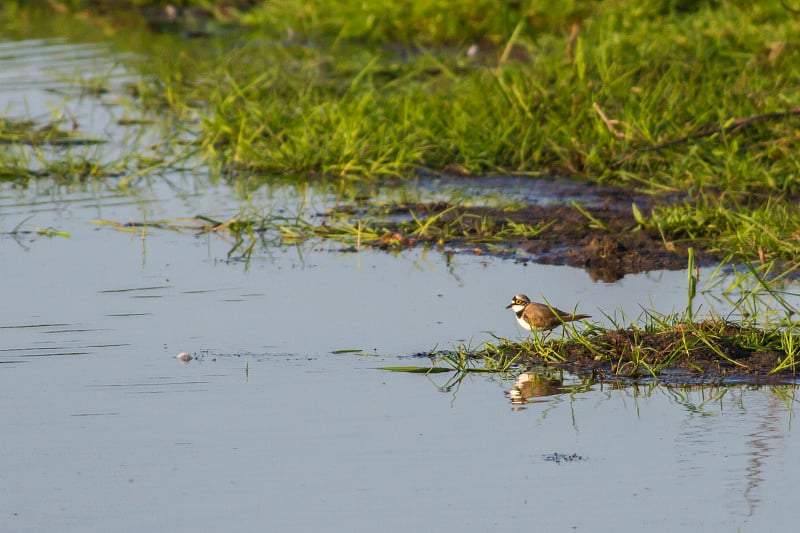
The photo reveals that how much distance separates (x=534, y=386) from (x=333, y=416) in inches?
35.1

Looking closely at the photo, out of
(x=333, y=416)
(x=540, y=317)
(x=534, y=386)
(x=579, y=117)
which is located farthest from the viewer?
(x=579, y=117)

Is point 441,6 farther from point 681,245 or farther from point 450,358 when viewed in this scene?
point 450,358

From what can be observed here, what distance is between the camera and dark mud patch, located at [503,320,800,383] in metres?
6.48

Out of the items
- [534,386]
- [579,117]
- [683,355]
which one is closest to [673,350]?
[683,355]

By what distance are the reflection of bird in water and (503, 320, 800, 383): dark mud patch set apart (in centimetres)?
12

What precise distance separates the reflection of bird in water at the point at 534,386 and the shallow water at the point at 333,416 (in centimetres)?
4

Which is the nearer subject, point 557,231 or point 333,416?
point 333,416

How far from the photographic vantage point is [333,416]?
6.09 metres

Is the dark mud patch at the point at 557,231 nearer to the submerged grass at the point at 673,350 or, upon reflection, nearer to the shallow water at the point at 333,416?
the shallow water at the point at 333,416

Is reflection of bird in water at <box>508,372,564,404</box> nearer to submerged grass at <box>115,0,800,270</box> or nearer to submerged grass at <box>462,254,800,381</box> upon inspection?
submerged grass at <box>462,254,800,381</box>

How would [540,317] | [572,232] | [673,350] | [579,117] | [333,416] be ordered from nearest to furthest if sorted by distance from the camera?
[333,416]
[673,350]
[540,317]
[572,232]
[579,117]

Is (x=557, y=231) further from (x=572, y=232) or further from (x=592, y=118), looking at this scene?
(x=592, y=118)

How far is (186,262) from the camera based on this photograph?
899 centimetres

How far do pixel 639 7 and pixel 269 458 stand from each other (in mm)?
9857
